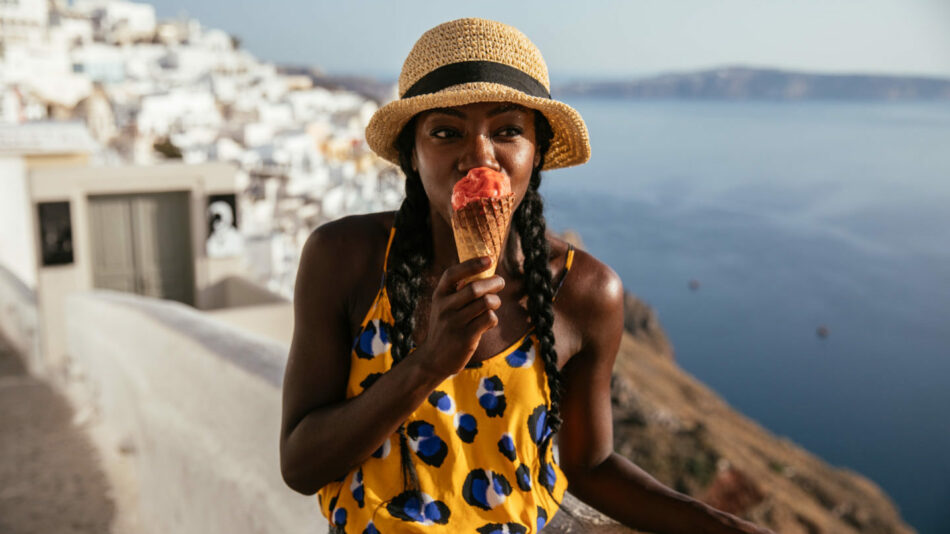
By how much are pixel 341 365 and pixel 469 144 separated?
465 mm

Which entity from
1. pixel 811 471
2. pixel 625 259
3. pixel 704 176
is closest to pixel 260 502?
pixel 811 471

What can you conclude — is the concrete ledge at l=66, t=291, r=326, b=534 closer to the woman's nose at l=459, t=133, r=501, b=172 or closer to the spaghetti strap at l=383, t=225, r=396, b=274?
the spaghetti strap at l=383, t=225, r=396, b=274

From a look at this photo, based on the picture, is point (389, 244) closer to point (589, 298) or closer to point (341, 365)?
point (341, 365)

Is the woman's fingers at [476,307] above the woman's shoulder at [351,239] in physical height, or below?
below

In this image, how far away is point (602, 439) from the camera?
5.05 ft

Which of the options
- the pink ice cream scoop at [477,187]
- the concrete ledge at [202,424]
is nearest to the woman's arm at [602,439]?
the concrete ledge at [202,424]

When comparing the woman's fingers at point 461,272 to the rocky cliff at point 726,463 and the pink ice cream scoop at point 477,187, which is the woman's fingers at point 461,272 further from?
the rocky cliff at point 726,463

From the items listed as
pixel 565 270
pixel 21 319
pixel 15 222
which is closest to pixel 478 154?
pixel 565 270

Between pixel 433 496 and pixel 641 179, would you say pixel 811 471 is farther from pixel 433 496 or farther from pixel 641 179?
pixel 641 179

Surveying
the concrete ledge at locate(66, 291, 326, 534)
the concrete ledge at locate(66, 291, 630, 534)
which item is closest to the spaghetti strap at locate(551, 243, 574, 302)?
the concrete ledge at locate(66, 291, 630, 534)

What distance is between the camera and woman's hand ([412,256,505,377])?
1084mm

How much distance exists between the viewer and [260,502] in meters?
2.52

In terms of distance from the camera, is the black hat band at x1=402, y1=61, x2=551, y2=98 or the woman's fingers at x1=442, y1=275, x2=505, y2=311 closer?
the woman's fingers at x1=442, y1=275, x2=505, y2=311

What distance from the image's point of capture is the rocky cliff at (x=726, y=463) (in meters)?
16.4
